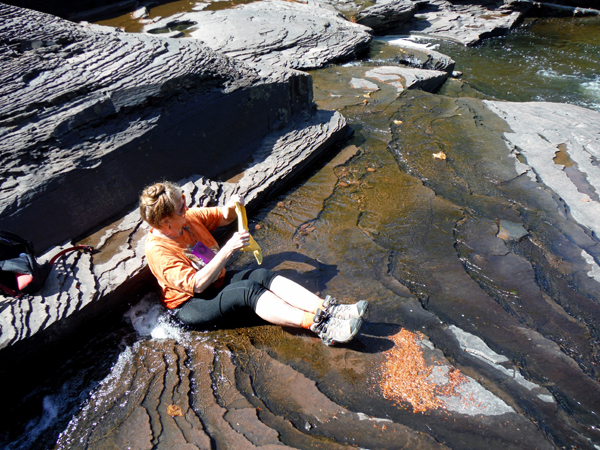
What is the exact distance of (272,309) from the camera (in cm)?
233

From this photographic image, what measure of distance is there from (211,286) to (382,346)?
3.61ft

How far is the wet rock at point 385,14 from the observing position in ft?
30.0

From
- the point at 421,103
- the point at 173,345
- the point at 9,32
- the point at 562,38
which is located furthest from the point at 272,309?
the point at 562,38

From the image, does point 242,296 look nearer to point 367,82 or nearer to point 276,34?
point 367,82

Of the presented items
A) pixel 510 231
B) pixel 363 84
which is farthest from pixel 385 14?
pixel 510 231

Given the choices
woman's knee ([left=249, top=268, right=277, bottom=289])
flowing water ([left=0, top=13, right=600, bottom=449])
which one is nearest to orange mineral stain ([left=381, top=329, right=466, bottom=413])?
flowing water ([left=0, top=13, right=600, bottom=449])

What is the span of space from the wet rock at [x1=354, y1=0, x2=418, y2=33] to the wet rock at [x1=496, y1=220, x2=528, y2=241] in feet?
24.1

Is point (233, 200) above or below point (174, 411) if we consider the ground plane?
above

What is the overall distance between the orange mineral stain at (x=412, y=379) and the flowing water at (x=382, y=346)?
0.04ft

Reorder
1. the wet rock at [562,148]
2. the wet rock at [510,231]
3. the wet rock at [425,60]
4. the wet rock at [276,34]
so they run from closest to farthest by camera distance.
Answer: the wet rock at [510,231], the wet rock at [562,148], the wet rock at [276,34], the wet rock at [425,60]

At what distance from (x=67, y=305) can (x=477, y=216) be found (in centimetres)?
312

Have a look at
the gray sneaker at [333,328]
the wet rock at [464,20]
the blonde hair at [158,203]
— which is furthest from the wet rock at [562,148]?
the wet rock at [464,20]

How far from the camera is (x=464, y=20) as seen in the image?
419 inches

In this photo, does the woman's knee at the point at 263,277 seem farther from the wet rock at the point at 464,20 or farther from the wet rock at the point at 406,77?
the wet rock at the point at 464,20
